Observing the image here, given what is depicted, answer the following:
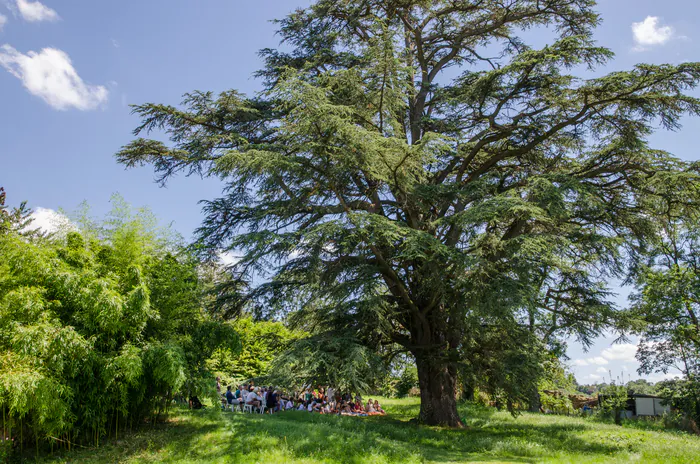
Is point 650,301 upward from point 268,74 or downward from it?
downward

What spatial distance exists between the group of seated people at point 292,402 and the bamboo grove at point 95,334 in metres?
4.19

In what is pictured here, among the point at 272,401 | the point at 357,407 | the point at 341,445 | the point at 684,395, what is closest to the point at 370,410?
the point at 357,407

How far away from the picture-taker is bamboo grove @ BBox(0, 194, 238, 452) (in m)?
8.30

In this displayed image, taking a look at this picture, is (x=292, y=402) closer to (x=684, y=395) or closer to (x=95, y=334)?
(x=95, y=334)

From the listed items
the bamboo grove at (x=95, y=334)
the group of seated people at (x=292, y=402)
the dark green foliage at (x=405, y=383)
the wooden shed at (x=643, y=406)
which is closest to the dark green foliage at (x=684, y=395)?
the wooden shed at (x=643, y=406)

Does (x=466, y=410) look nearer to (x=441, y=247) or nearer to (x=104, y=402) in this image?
(x=441, y=247)

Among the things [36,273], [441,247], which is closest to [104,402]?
[36,273]

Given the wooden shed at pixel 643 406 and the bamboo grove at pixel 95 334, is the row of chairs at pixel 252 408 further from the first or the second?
the wooden shed at pixel 643 406

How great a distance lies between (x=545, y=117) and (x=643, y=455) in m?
8.34

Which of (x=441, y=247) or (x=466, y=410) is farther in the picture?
(x=466, y=410)

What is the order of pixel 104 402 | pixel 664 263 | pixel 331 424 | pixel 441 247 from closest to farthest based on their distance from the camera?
pixel 104 402 → pixel 441 247 → pixel 331 424 → pixel 664 263

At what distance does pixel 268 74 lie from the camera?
49.7 feet

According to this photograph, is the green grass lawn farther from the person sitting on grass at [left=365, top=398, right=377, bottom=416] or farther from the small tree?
the small tree

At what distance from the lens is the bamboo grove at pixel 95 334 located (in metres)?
8.30
